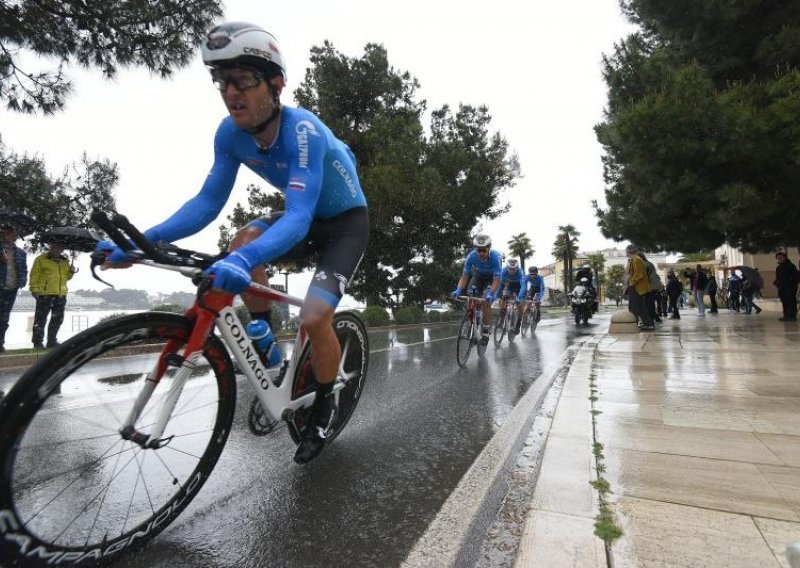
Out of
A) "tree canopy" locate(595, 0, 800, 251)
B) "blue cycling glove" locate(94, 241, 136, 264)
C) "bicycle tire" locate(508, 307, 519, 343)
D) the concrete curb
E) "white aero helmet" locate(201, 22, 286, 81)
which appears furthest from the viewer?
"bicycle tire" locate(508, 307, 519, 343)

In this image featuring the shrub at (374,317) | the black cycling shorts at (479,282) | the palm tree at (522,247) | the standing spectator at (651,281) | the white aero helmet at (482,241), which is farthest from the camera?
the palm tree at (522,247)

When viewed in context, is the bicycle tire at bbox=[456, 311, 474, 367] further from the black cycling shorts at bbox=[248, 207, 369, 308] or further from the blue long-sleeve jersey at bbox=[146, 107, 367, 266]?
the blue long-sleeve jersey at bbox=[146, 107, 367, 266]

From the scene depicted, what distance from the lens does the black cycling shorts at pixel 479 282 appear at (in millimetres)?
8811

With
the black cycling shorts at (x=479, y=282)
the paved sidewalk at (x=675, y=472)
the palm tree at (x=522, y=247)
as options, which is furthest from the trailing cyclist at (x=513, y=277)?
the palm tree at (x=522, y=247)

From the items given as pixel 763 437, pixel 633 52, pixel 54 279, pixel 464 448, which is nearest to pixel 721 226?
pixel 633 52

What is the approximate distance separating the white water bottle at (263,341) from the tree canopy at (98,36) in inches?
297

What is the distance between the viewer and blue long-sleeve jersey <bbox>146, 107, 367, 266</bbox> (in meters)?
2.19

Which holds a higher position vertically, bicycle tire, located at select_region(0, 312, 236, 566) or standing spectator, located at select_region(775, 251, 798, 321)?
standing spectator, located at select_region(775, 251, 798, 321)

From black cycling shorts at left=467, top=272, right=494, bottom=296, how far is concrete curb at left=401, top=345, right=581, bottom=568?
17.9 feet

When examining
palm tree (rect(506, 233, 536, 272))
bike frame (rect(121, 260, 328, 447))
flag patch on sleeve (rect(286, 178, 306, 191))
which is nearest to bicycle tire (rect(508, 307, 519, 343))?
bike frame (rect(121, 260, 328, 447))

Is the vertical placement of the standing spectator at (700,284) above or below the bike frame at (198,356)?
above

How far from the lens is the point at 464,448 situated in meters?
3.16

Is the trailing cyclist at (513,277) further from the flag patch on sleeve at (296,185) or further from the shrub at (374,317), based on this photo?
the flag patch on sleeve at (296,185)

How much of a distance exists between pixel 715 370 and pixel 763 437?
3.08 meters
